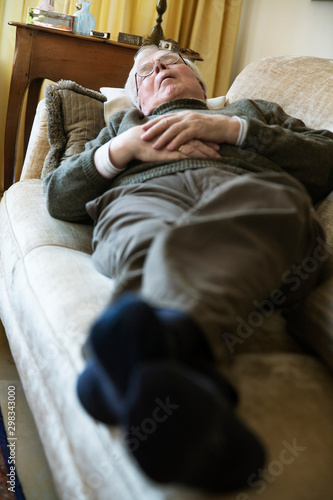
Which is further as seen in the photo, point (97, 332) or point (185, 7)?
point (185, 7)

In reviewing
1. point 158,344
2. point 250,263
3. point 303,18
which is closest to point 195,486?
point 158,344

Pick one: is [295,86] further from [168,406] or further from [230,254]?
[168,406]

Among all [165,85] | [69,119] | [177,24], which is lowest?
[69,119]

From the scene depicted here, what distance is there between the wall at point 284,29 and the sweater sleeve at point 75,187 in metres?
1.55

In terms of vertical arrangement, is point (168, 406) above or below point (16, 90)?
below

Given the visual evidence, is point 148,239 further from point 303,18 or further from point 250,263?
point 303,18

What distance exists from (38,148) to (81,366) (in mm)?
1031

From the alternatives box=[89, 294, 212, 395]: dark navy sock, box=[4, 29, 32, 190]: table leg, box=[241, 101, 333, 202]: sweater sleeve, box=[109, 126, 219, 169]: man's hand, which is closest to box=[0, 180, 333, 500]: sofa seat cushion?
box=[89, 294, 212, 395]: dark navy sock

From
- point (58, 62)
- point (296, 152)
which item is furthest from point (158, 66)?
point (58, 62)

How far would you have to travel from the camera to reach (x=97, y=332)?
58 cm

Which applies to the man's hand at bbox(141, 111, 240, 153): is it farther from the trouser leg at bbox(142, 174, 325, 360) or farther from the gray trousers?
the trouser leg at bbox(142, 174, 325, 360)

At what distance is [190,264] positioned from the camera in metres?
0.65

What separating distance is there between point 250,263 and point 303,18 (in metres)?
2.23

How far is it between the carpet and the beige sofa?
5.8 inches
